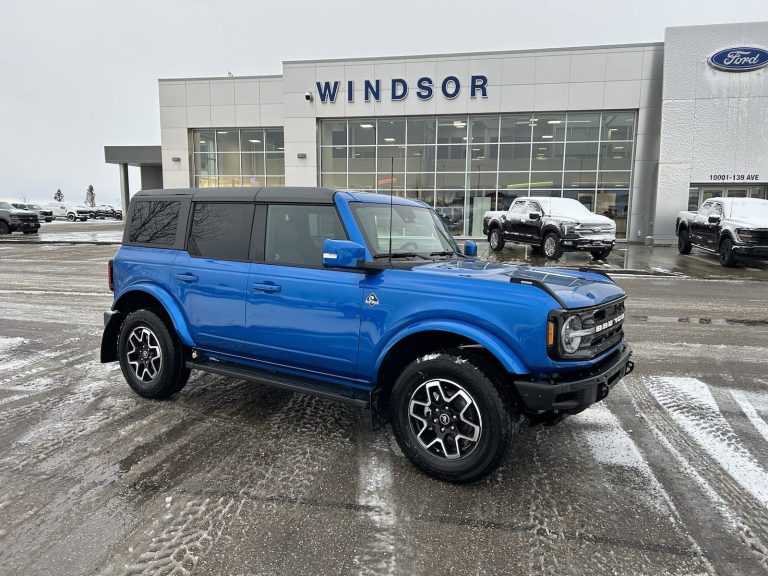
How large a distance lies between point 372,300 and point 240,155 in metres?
29.8

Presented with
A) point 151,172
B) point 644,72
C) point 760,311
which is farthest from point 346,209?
point 151,172

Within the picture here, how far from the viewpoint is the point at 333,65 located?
27.6m

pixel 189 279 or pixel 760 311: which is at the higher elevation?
pixel 189 279

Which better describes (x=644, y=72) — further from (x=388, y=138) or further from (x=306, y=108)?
(x=306, y=108)

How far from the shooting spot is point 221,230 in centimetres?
446

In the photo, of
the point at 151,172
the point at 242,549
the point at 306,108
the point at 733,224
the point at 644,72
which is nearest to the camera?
the point at 242,549

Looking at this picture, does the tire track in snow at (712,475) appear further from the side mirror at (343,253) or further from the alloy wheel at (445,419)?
the side mirror at (343,253)

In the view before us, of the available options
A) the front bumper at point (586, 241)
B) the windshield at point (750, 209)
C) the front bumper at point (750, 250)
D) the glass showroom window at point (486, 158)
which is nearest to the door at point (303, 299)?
the front bumper at point (586, 241)

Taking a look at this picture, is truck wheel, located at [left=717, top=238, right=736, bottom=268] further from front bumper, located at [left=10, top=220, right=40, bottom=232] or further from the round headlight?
front bumper, located at [left=10, top=220, right=40, bottom=232]

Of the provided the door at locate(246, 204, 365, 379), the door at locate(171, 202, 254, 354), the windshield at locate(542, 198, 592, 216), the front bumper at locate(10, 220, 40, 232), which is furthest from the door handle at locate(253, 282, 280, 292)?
the front bumper at locate(10, 220, 40, 232)

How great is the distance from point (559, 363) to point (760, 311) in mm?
8898

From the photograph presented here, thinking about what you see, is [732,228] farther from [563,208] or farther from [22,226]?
[22,226]

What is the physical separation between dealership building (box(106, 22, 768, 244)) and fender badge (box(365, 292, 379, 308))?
22.6 m

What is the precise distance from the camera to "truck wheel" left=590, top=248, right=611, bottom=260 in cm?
1786
